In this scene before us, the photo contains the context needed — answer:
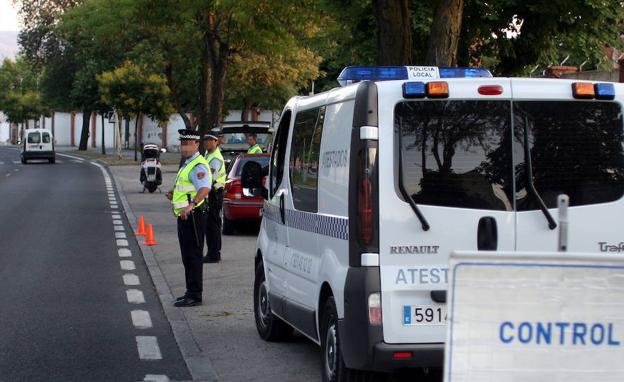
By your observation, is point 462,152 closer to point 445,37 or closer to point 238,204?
point 445,37

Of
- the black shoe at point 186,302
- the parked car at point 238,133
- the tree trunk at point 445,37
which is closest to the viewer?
the black shoe at point 186,302

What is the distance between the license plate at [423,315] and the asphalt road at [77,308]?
81.8 inches

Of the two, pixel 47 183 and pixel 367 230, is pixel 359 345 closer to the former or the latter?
pixel 367 230

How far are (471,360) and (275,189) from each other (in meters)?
4.74

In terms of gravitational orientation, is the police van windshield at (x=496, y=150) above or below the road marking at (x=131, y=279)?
above

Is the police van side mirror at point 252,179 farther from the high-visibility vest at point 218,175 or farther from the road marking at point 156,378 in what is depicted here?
the high-visibility vest at point 218,175

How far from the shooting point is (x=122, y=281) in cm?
1386

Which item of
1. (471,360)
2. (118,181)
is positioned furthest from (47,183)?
(471,360)

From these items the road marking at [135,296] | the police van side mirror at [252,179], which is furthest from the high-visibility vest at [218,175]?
the police van side mirror at [252,179]

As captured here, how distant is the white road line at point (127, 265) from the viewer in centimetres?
1531

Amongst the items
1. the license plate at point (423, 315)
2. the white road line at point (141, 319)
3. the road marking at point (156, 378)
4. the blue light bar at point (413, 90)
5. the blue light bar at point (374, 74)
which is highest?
the blue light bar at point (374, 74)

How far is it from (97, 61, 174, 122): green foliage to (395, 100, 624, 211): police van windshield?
4994 cm

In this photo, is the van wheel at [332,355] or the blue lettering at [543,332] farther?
the van wheel at [332,355]

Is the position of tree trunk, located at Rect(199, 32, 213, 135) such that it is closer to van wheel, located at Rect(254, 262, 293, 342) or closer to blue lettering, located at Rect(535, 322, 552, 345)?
van wheel, located at Rect(254, 262, 293, 342)
